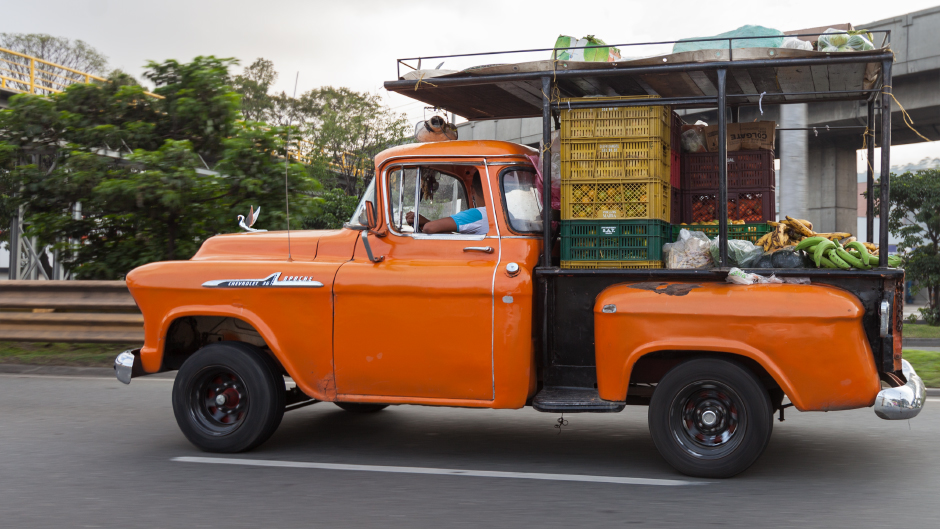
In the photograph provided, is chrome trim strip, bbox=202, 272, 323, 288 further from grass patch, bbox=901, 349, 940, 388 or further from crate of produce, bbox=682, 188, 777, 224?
grass patch, bbox=901, 349, 940, 388

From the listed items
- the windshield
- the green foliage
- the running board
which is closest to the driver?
the windshield

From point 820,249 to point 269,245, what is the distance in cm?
383

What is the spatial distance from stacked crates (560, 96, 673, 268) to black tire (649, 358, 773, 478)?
2.63 feet

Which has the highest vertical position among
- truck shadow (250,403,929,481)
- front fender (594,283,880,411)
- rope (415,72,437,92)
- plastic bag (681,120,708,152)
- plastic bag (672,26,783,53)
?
plastic bag (672,26,783,53)

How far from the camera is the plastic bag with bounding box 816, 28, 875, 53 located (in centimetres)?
504

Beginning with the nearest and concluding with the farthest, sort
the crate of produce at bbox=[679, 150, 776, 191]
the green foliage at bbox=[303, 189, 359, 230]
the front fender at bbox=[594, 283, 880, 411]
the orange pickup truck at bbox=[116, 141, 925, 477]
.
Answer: the front fender at bbox=[594, 283, 880, 411] < the orange pickup truck at bbox=[116, 141, 925, 477] < the crate of produce at bbox=[679, 150, 776, 191] < the green foliage at bbox=[303, 189, 359, 230]

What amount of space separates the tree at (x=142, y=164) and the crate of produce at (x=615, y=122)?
6.67m

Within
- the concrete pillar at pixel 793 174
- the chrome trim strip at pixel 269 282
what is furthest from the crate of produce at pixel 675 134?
the concrete pillar at pixel 793 174

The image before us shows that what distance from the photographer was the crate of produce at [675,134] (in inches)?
225

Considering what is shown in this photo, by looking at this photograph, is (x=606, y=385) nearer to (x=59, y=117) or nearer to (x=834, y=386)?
(x=834, y=386)

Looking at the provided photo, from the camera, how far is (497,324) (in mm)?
5098

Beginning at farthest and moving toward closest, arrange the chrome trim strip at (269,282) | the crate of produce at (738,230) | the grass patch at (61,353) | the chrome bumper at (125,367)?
1. the grass patch at (61,353)
2. the chrome bumper at (125,367)
3. the crate of produce at (738,230)
4. the chrome trim strip at (269,282)

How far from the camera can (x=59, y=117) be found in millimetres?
11594

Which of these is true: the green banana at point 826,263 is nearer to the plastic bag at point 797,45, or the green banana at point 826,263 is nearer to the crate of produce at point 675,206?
the crate of produce at point 675,206
